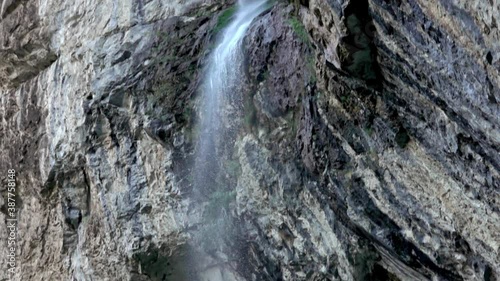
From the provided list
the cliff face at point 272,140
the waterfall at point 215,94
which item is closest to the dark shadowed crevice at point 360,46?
the cliff face at point 272,140

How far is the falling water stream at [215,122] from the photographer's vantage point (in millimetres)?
6133

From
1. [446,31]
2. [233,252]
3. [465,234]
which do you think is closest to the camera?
[446,31]

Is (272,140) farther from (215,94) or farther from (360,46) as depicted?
(360,46)

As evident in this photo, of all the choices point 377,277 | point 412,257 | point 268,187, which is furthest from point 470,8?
point 268,187

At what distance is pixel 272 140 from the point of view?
5586mm

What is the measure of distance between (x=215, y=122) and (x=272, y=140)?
35.6 inches

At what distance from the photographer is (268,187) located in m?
5.62

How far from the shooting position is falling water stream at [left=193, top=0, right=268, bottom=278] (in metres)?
6.13

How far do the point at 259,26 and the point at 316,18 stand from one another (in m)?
1.31

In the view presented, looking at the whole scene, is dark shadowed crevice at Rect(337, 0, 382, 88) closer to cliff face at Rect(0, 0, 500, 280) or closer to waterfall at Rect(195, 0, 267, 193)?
cliff face at Rect(0, 0, 500, 280)

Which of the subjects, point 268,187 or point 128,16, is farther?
point 128,16

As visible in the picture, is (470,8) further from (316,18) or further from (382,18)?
(316,18)

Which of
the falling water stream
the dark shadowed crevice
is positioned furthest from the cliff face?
the falling water stream

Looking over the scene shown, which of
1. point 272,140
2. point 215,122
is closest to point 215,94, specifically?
point 215,122
